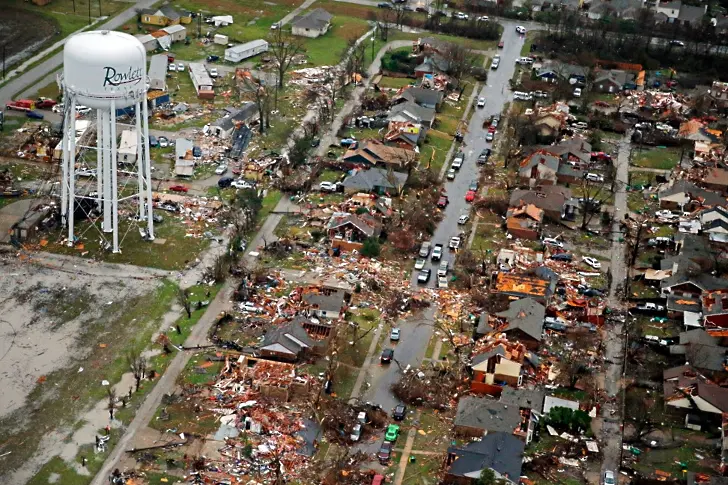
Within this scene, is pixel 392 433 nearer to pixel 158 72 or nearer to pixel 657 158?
pixel 657 158

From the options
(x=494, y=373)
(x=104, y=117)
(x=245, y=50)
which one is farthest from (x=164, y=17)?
(x=494, y=373)

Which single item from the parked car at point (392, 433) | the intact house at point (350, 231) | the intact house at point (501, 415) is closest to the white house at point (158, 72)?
the intact house at point (350, 231)

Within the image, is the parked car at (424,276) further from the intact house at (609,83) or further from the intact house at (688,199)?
the intact house at (609,83)

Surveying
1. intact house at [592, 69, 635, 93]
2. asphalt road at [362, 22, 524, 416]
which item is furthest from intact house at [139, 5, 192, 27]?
intact house at [592, 69, 635, 93]

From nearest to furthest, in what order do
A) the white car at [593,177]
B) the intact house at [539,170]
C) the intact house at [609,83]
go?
the intact house at [539,170]
the white car at [593,177]
the intact house at [609,83]

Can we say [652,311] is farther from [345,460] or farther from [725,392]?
[345,460]
